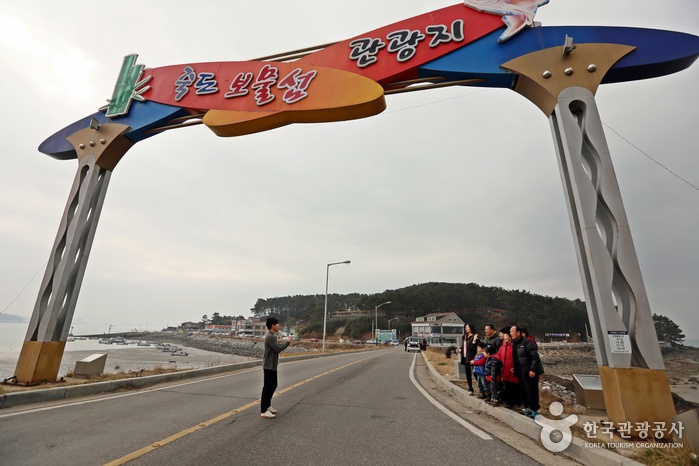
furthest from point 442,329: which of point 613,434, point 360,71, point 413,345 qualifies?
point 613,434

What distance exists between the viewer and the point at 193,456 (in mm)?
3793

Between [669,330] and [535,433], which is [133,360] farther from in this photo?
[669,330]

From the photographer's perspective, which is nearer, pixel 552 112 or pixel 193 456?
pixel 193 456

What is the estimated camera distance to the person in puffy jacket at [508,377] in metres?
6.42

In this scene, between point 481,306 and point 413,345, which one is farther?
point 481,306

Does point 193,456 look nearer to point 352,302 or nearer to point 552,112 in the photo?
point 552,112

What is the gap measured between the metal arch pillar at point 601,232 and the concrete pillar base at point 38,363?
11937 millimetres

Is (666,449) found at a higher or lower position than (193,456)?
higher

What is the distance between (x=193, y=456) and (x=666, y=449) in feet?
17.6

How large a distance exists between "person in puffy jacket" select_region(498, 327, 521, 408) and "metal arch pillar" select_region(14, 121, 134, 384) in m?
10.7

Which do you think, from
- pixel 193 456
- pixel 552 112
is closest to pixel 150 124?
pixel 193 456

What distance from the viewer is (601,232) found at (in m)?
6.23

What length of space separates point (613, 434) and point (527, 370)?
4.69 ft

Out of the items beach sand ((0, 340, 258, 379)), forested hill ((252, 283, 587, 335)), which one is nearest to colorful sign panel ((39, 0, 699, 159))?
beach sand ((0, 340, 258, 379))
